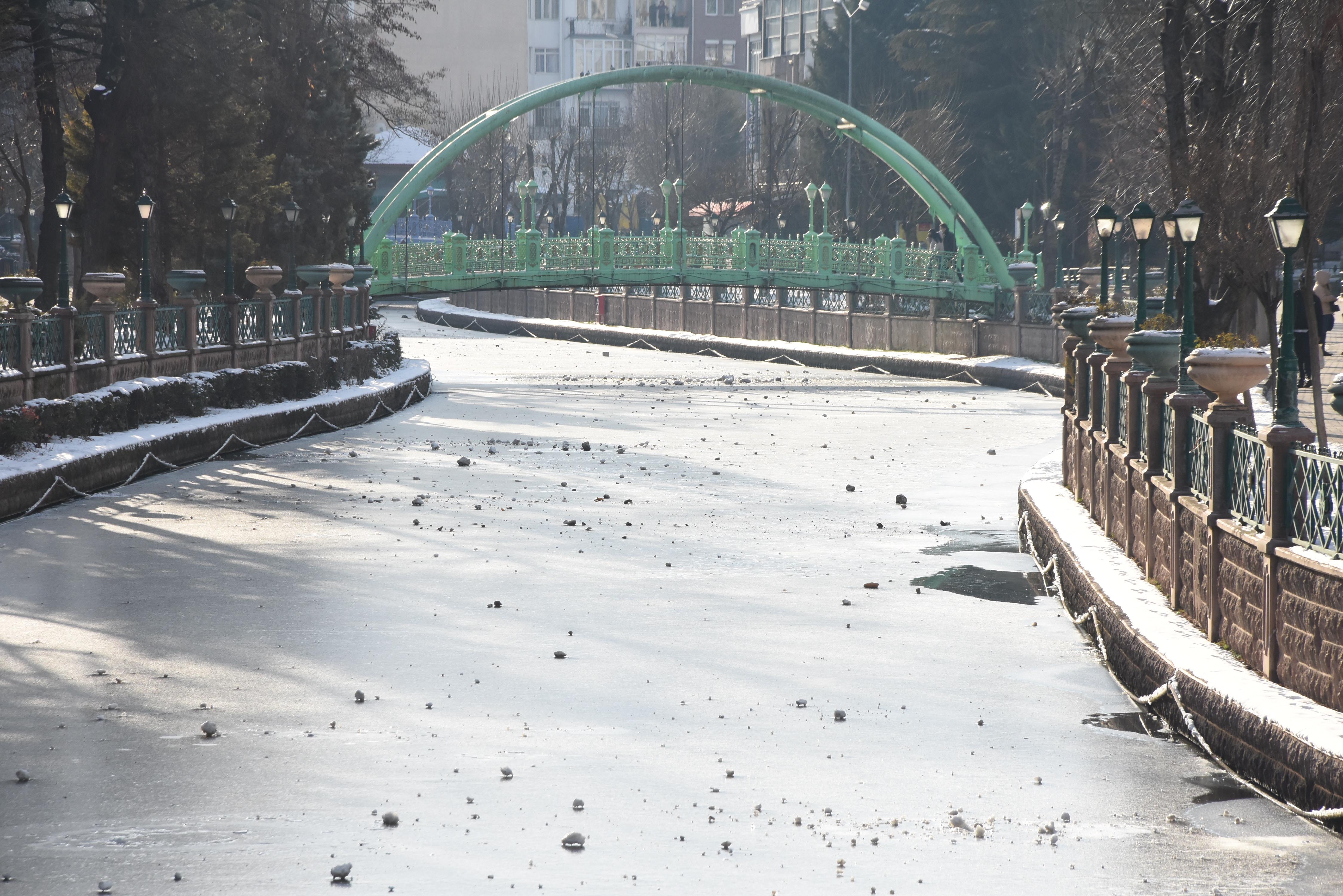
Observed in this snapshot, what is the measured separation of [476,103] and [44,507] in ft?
289

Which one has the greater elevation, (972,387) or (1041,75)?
(1041,75)

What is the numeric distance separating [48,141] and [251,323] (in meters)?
5.07

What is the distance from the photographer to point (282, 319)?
34281 millimetres

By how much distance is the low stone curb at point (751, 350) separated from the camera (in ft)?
145

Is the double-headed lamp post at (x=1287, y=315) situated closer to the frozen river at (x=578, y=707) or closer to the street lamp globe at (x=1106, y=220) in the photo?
the frozen river at (x=578, y=707)

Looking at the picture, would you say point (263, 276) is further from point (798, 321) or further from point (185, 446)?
point (798, 321)

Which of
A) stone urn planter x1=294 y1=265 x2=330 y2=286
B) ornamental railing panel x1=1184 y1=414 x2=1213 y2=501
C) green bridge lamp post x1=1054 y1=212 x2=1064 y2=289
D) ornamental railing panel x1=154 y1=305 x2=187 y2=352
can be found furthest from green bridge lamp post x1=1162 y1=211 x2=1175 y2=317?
green bridge lamp post x1=1054 y1=212 x2=1064 y2=289

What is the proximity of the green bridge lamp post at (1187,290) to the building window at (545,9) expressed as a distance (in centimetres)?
10215

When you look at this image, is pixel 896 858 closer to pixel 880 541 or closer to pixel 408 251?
pixel 880 541

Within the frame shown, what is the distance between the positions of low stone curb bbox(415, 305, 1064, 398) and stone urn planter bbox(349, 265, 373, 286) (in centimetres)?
1346

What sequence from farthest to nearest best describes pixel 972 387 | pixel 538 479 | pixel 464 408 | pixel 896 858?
pixel 972 387
pixel 464 408
pixel 538 479
pixel 896 858

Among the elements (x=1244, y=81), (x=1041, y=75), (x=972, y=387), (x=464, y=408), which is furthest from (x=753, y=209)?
(x=1244, y=81)

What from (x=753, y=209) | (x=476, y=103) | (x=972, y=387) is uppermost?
(x=476, y=103)

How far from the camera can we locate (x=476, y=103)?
4198 inches
